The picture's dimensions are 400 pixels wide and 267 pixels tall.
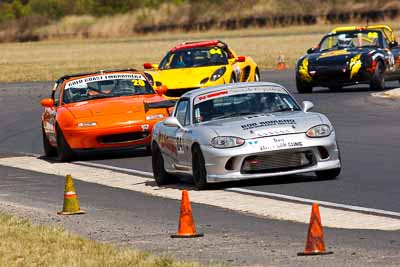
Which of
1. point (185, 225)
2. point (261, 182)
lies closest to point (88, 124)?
point (261, 182)

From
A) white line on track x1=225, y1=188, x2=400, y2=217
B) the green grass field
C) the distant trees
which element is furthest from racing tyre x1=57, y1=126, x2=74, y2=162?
the distant trees

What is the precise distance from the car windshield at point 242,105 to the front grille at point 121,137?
3.96 m

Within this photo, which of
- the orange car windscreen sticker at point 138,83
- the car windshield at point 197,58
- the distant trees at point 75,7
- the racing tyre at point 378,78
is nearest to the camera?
the orange car windscreen sticker at point 138,83

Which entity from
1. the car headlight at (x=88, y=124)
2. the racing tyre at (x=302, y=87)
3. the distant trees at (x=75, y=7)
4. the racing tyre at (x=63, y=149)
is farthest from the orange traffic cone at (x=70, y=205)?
the distant trees at (x=75, y=7)

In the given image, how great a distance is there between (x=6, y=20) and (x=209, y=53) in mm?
86264

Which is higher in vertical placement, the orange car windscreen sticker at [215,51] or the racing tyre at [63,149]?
the racing tyre at [63,149]

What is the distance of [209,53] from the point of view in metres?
29.6

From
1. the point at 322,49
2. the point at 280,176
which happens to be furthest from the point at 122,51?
the point at 280,176

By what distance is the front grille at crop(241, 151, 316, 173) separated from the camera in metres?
15.1

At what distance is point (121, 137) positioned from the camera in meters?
20.3

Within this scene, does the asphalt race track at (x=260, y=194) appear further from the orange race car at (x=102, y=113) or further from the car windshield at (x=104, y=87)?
the car windshield at (x=104, y=87)

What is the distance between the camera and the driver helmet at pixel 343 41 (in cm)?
3164

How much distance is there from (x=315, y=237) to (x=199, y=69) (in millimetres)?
19409

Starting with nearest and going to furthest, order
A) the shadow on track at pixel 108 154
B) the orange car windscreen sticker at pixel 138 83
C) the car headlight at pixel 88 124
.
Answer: the car headlight at pixel 88 124 < the shadow on track at pixel 108 154 < the orange car windscreen sticker at pixel 138 83
